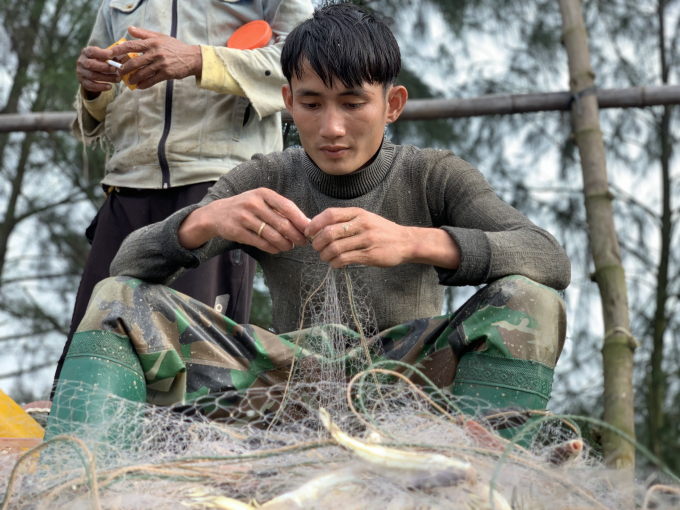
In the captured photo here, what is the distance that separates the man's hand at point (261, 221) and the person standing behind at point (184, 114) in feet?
1.58

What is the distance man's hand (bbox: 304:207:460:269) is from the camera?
1.50 meters

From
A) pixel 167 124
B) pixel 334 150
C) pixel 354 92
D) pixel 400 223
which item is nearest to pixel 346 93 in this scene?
pixel 354 92

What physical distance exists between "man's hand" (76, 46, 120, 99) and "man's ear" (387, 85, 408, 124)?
79 cm

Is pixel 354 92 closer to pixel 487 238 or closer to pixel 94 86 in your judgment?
pixel 487 238

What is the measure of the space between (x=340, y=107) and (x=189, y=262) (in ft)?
1.71

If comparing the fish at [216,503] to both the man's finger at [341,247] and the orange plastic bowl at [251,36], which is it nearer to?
the man's finger at [341,247]

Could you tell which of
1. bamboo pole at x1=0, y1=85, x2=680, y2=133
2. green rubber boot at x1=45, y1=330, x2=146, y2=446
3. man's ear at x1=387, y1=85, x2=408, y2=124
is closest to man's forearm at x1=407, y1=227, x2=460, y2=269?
man's ear at x1=387, y1=85, x2=408, y2=124

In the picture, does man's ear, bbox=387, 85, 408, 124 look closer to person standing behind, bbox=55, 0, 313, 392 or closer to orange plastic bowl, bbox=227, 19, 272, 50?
person standing behind, bbox=55, 0, 313, 392

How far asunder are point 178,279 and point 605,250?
58.7 inches

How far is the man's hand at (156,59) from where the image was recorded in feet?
6.67

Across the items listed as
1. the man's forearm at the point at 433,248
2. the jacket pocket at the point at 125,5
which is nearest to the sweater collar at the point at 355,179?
the man's forearm at the point at 433,248

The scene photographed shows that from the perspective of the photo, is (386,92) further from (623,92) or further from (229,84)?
(623,92)

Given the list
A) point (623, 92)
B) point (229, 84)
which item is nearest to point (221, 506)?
point (229, 84)

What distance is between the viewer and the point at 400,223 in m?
1.94
